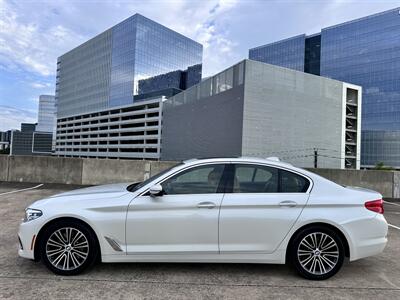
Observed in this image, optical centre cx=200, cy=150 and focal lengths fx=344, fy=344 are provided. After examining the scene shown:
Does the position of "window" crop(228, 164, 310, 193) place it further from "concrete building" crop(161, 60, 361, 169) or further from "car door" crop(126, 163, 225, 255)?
"concrete building" crop(161, 60, 361, 169)

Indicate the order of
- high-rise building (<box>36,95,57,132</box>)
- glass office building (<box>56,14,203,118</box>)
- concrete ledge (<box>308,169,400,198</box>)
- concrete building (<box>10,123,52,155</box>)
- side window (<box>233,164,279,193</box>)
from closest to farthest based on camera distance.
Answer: side window (<box>233,164,279,193</box>) < concrete ledge (<box>308,169,400,198</box>) < glass office building (<box>56,14,203,118</box>) < concrete building (<box>10,123,52,155</box>) < high-rise building (<box>36,95,57,132</box>)

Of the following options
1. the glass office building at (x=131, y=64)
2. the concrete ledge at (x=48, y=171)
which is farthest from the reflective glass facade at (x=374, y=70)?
the concrete ledge at (x=48, y=171)

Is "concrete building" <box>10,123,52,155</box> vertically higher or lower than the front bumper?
higher

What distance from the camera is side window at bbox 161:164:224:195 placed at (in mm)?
4305

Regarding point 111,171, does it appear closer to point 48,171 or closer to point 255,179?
point 48,171

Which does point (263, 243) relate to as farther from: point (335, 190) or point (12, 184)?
point (12, 184)

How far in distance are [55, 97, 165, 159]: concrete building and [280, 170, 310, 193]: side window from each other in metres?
92.3

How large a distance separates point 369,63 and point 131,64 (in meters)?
72.8

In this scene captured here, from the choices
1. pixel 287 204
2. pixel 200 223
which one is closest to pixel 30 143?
pixel 200 223

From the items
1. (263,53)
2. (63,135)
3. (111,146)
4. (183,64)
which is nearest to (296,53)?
(263,53)

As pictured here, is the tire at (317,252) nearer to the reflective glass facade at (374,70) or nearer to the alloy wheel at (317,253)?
→ the alloy wheel at (317,253)

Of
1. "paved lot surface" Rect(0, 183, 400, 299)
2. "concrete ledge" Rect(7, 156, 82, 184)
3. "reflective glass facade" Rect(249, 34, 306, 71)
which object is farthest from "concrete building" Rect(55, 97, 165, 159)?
"paved lot surface" Rect(0, 183, 400, 299)

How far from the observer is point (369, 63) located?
325 ft

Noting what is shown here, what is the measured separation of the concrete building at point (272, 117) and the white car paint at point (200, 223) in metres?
45.8
